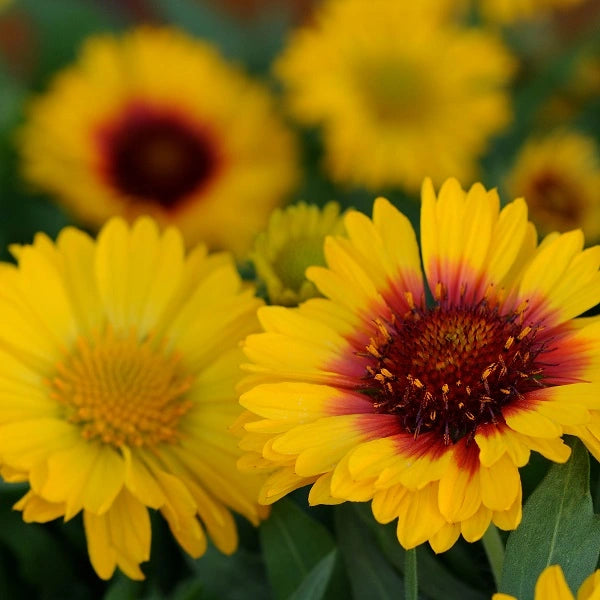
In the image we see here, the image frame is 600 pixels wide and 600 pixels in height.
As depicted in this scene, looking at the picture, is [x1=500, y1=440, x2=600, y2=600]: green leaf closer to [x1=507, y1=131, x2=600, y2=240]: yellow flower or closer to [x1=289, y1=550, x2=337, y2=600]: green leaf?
[x1=289, y1=550, x2=337, y2=600]: green leaf

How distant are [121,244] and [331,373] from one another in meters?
0.17

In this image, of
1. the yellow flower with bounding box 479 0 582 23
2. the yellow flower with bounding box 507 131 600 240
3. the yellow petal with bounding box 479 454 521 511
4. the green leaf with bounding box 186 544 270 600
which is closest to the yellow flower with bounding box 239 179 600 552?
the yellow petal with bounding box 479 454 521 511

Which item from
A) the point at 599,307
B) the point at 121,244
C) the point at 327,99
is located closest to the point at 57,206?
the point at 327,99

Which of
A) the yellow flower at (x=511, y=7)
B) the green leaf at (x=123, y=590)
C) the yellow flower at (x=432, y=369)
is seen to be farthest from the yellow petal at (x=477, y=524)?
the yellow flower at (x=511, y=7)

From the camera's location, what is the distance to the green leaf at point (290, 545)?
485 millimetres

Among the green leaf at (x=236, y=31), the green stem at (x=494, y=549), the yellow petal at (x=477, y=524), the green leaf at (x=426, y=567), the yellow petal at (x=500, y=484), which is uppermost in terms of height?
the green leaf at (x=236, y=31)

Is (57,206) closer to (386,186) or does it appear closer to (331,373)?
(386,186)

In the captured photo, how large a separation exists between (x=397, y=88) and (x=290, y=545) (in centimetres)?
70

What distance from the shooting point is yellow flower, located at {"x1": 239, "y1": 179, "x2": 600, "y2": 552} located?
0.37 metres

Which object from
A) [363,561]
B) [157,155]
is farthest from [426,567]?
[157,155]

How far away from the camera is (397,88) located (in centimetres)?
109

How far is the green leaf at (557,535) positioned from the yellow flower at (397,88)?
599mm

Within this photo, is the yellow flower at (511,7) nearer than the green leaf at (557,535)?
No

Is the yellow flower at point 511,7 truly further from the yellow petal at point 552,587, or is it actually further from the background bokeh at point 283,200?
the yellow petal at point 552,587
